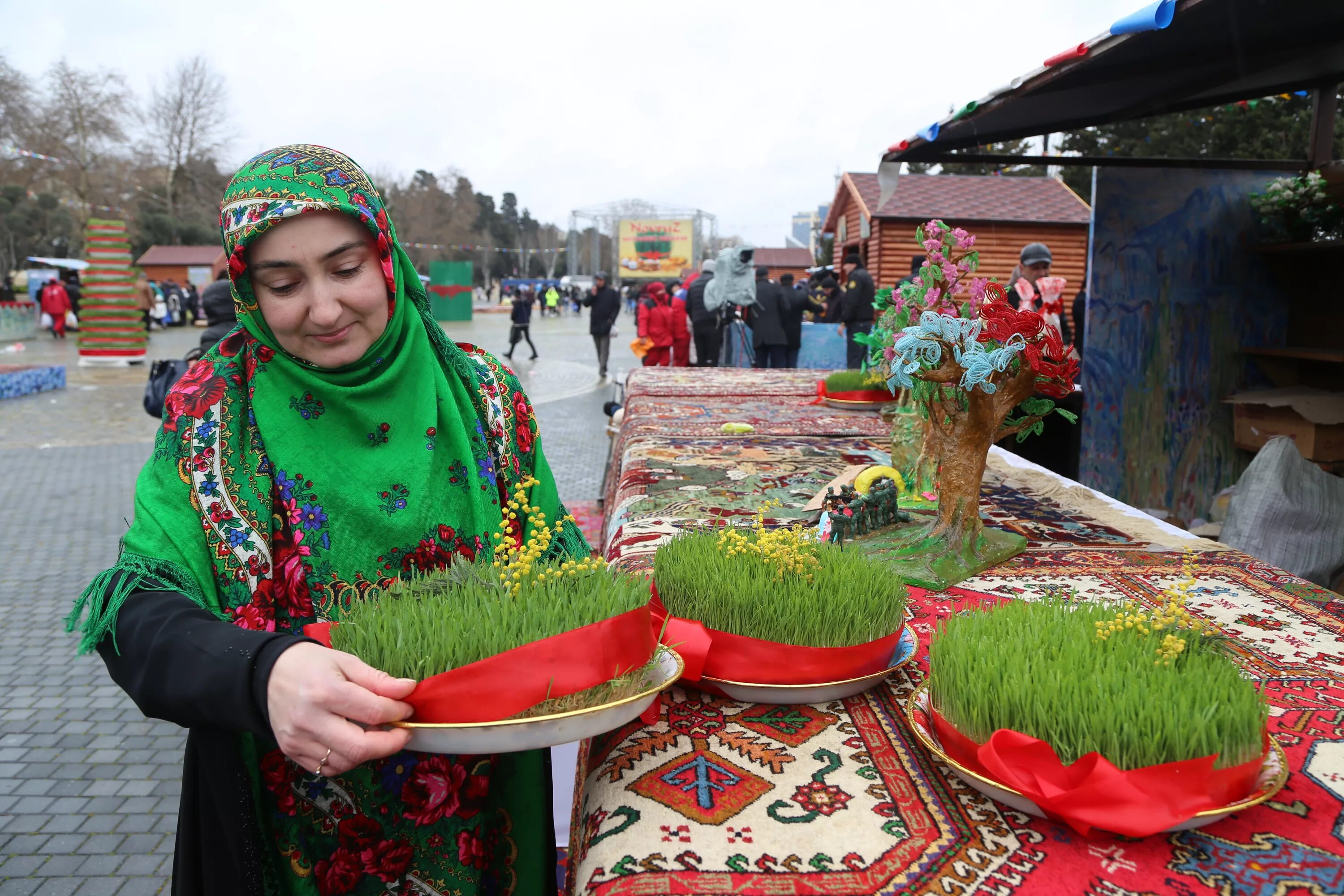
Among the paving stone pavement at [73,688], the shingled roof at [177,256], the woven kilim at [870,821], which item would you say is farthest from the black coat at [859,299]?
the shingled roof at [177,256]

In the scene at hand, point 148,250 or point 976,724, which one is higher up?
point 148,250

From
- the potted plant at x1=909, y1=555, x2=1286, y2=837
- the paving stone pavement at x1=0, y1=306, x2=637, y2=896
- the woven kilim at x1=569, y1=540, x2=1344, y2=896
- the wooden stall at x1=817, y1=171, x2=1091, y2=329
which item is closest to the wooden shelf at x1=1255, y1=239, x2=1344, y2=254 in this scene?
the woven kilim at x1=569, y1=540, x2=1344, y2=896

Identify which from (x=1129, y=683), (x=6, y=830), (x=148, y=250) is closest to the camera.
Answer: (x=1129, y=683)

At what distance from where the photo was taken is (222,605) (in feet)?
4.82

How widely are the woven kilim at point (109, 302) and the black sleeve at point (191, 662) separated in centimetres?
2019

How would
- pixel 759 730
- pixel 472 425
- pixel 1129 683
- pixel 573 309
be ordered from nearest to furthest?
pixel 1129 683, pixel 759 730, pixel 472 425, pixel 573 309

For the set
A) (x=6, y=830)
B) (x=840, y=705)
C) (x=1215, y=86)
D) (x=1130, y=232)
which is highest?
(x=1215, y=86)

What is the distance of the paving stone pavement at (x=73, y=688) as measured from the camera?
2.91 meters

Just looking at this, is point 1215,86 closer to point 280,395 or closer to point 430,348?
point 430,348

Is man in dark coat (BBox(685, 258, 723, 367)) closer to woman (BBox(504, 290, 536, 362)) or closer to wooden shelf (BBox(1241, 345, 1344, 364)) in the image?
wooden shelf (BBox(1241, 345, 1344, 364))

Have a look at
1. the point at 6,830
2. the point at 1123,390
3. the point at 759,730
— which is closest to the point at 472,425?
the point at 759,730

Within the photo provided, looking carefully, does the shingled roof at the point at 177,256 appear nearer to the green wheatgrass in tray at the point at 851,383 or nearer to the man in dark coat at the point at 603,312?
the man in dark coat at the point at 603,312

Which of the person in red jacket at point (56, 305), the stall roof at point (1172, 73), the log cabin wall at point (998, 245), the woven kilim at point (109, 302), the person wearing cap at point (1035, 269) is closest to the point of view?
the stall roof at point (1172, 73)

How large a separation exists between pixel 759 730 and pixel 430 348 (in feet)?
3.25
